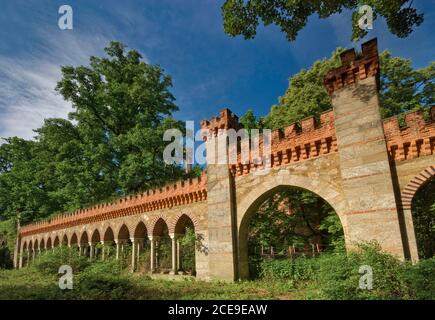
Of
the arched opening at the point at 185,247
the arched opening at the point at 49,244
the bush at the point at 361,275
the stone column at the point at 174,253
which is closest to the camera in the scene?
the bush at the point at 361,275

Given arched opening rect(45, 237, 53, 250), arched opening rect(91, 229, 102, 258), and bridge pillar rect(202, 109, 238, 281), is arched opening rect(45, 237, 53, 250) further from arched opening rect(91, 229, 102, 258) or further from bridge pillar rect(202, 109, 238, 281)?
bridge pillar rect(202, 109, 238, 281)

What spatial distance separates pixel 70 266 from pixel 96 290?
9.94m

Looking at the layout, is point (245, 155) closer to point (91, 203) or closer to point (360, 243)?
point (360, 243)

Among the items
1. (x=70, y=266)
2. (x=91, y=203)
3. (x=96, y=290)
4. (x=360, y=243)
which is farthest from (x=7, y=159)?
(x=360, y=243)

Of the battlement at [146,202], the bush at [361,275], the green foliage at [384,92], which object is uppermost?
the green foliage at [384,92]

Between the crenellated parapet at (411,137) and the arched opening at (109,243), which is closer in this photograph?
the crenellated parapet at (411,137)

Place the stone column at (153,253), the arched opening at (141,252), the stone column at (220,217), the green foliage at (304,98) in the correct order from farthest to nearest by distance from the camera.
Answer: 1. the green foliage at (304,98)
2. the arched opening at (141,252)
3. the stone column at (153,253)
4. the stone column at (220,217)

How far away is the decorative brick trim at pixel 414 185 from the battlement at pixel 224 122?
21.3ft

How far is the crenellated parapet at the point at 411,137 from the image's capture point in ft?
24.6

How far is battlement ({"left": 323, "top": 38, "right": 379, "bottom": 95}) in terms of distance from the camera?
8414 mm

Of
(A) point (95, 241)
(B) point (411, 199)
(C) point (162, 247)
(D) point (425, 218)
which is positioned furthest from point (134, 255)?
(D) point (425, 218)

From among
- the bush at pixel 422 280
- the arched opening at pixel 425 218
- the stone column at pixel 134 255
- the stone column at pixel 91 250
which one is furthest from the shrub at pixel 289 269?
the stone column at pixel 91 250

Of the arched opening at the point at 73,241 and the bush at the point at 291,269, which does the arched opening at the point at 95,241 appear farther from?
the bush at the point at 291,269

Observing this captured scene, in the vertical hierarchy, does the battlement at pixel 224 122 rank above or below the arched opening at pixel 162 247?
above
